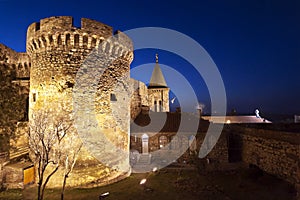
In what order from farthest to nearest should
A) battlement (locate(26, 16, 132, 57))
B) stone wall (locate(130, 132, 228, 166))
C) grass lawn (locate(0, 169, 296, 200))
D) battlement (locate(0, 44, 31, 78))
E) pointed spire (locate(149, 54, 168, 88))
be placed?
pointed spire (locate(149, 54, 168, 88))
stone wall (locate(130, 132, 228, 166))
battlement (locate(0, 44, 31, 78))
battlement (locate(26, 16, 132, 57))
grass lawn (locate(0, 169, 296, 200))

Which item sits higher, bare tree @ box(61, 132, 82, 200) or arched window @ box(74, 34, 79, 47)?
arched window @ box(74, 34, 79, 47)

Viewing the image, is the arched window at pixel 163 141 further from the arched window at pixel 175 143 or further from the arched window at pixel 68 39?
the arched window at pixel 68 39

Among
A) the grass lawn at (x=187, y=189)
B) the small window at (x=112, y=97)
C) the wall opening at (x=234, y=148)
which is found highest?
the small window at (x=112, y=97)

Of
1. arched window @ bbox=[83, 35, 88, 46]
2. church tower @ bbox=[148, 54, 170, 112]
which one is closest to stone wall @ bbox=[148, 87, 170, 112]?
church tower @ bbox=[148, 54, 170, 112]

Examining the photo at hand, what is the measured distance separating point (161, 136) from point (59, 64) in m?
11.2

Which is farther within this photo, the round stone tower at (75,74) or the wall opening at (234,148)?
the wall opening at (234,148)

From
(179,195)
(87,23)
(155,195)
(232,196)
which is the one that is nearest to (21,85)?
(87,23)

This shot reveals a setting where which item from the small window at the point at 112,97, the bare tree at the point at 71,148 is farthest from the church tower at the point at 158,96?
the bare tree at the point at 71,148

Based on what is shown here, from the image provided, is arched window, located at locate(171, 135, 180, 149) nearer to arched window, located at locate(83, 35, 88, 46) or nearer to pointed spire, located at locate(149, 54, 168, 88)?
arched window, located at locate(83, 35, 88, 46)

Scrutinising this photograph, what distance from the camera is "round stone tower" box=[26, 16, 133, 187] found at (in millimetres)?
10625

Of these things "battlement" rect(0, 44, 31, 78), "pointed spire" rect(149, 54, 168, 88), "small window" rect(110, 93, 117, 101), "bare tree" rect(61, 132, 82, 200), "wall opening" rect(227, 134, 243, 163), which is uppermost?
"pointed spire" rect(149, 54, 168, 88)

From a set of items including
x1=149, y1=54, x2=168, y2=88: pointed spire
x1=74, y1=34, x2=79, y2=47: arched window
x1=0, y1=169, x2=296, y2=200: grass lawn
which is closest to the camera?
x1=0, y1=169, x2=296, y2=200: grass lawn

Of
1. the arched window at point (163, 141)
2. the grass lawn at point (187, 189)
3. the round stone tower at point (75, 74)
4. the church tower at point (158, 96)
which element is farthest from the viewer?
the church tower at point (158, 96)

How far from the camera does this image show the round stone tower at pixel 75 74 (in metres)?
10.6
